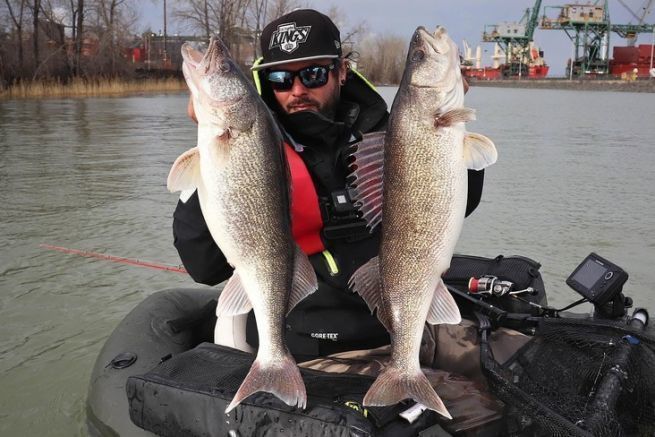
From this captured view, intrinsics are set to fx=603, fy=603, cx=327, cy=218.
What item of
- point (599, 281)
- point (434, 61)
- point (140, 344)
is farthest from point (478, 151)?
point (140, 344)

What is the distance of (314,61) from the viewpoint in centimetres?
318

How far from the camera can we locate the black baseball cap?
10.3 feet

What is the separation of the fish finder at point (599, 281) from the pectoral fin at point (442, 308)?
47.7 inches

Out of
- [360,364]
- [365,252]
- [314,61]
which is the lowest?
[360,364]

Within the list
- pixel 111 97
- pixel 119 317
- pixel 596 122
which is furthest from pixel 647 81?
pixel 119 317

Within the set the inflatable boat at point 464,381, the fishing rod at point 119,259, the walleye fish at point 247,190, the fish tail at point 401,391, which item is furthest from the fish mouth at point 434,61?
the fishing rod at point 119,259

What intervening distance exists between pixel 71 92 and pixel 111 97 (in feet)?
8.11

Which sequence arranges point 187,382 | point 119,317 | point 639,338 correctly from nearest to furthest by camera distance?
point 187,382 < point 639,338 < point 119,317

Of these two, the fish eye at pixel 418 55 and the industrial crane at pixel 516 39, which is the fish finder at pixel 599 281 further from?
the industrial crane at pixel 516 39

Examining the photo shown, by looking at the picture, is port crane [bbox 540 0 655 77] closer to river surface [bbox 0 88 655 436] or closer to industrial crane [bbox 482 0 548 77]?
industrial crane [bbox 482 0 548 77]

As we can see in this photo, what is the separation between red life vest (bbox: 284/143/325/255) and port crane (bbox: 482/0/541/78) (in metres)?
70.6

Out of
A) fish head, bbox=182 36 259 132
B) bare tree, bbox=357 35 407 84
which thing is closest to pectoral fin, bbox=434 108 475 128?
fish head, bbox=182 36 259 132

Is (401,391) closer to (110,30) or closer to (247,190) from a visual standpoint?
(247,190)

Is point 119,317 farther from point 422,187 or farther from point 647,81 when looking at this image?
point 647,81
